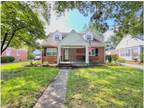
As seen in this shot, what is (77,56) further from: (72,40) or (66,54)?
(72,40)

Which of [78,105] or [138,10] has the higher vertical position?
[138,10]

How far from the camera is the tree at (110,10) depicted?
6.20 m

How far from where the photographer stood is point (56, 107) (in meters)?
5.21

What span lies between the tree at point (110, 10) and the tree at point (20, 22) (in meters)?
2.21

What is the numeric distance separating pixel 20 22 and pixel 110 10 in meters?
5.09

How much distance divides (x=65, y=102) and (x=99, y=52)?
1887 centimetres

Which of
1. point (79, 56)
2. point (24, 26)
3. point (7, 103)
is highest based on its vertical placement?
point (24, 26)

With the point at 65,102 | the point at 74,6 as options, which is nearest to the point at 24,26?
the point at 74,6

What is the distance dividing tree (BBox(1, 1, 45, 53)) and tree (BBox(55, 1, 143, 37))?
221 centimetres

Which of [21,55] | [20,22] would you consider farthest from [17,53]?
[20,22]

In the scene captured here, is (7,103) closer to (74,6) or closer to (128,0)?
(74,6)

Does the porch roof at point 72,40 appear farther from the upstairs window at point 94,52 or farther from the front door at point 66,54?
the front door at point 66,54

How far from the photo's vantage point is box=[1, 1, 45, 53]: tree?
8.26 metres

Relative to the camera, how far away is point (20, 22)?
30.6 ft
